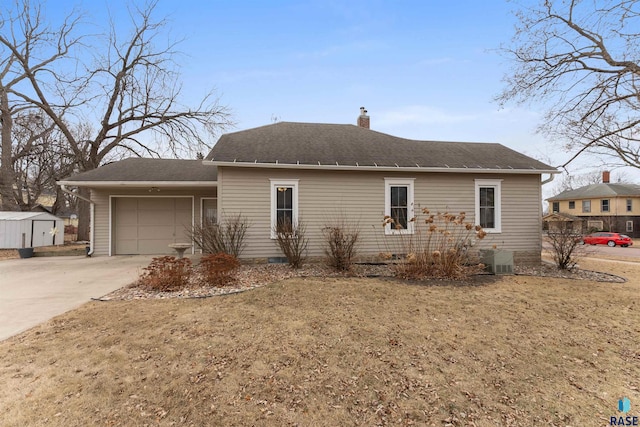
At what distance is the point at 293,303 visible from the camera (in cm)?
500

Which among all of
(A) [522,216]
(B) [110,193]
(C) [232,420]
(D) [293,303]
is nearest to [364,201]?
(D) [293,303]

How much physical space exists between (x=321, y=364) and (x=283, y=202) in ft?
19.5

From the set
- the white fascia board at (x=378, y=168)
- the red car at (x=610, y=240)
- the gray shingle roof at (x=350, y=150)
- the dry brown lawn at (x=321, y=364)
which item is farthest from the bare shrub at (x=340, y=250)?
the red car at (x=610, y=240)

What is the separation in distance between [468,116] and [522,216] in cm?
557

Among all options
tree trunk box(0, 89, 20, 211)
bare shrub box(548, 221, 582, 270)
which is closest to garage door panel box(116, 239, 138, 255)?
tree trunk box(0, 89, 20, 211)

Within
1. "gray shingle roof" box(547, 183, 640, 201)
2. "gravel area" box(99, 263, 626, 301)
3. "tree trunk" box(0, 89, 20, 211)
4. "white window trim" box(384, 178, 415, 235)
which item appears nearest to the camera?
"gravel area" box(99, 263, 626, 301)

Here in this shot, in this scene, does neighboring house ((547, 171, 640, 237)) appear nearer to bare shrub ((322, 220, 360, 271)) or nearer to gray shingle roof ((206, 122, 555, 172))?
gray shingle roof ((206, 122, 555, 172))

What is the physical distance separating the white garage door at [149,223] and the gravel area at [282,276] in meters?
4.80

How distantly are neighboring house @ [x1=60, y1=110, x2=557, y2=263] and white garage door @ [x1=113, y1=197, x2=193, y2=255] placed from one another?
4 centimetres

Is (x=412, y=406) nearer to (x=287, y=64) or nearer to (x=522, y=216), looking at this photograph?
(x=522, y=216)

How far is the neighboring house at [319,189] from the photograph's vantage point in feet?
27.9

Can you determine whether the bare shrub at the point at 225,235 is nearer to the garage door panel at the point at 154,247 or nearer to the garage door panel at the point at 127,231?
the garage door panel at the point at 154,247

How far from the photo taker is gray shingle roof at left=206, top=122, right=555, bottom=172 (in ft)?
28.7

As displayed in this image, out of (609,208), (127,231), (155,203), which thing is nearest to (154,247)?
(127,231)
